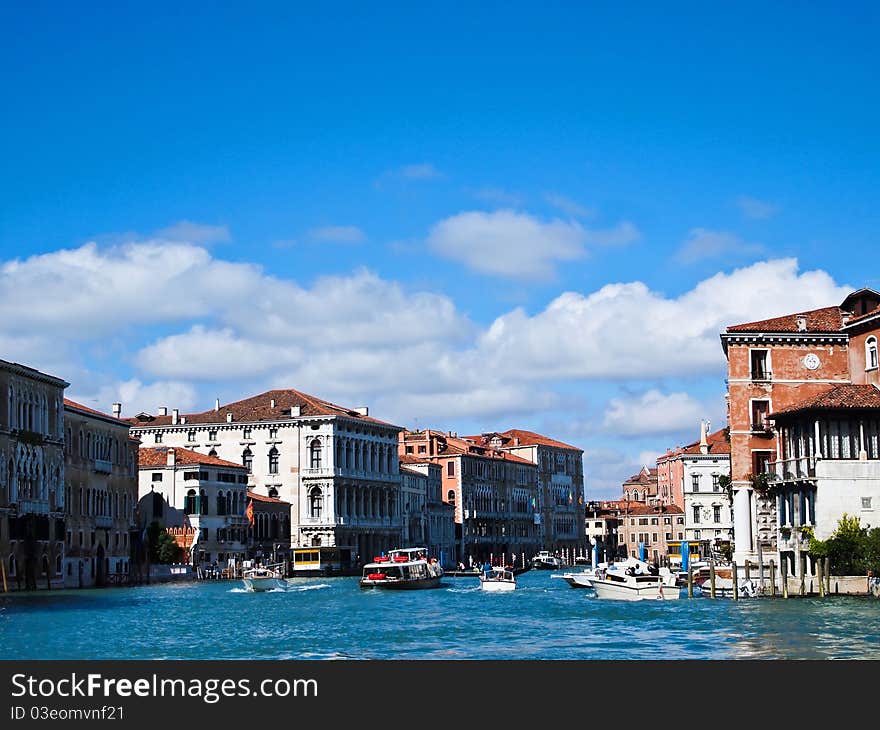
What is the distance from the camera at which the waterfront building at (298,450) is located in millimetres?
82750

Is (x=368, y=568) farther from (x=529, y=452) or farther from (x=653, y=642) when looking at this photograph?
(x=529, y=452)

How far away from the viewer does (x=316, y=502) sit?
273 ft

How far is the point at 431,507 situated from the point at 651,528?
25.4 metres

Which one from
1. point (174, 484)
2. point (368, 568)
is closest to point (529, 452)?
point (174, 484)

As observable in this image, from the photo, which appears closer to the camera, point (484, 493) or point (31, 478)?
point (31, 478)

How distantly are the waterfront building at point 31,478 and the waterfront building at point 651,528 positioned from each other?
202 feet

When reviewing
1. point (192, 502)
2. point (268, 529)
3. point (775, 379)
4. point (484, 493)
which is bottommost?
point (268, 529)

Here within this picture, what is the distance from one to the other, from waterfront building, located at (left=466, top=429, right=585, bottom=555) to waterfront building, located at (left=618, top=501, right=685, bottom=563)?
4.99 meters

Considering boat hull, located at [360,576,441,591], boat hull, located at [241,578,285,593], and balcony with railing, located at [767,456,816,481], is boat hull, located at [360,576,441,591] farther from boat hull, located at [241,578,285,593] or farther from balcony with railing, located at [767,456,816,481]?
balcony with railing, located at [767,456,816,481]

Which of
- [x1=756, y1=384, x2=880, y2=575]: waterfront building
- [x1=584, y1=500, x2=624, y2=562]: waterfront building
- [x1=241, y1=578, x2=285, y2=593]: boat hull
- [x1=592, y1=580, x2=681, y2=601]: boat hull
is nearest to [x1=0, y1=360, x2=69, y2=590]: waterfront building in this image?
[x1=241, y1=578, x2=285, y2=593]: boat hull
